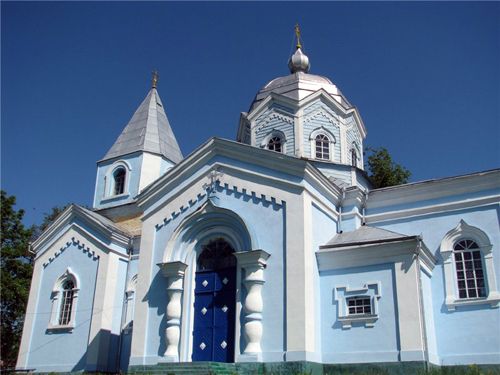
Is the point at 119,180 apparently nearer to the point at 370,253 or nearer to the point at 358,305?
the point at 370,253

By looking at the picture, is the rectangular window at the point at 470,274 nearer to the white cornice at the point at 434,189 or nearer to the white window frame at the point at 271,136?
the white cornice at the point at 434,189

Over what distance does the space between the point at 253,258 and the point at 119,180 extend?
10.5m

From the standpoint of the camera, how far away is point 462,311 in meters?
13.5

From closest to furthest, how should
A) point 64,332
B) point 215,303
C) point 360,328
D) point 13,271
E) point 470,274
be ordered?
point 360,328
point 215,303
point 470,274
point 64,332
point 13,271

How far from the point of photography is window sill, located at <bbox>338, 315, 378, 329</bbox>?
12406mm

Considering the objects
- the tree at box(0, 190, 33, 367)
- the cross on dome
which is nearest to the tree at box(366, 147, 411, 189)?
the cross on dome

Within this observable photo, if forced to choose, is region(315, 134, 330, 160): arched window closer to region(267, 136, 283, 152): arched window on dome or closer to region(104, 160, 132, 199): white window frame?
region(267, 136, 283, 152): arched window on dome

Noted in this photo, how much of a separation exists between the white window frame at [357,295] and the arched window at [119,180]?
1135 cm

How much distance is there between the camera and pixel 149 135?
73.2ft

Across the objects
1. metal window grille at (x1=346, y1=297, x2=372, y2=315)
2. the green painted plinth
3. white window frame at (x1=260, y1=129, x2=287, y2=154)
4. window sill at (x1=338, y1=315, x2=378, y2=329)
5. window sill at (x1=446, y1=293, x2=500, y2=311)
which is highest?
white window frame at (x1=260, y1=129, x2=287, y2=154)

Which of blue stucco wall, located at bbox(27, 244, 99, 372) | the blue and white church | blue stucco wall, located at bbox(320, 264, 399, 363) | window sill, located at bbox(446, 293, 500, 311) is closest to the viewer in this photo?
blue stucco wall, located at bbox(320, 264, 399, 363)

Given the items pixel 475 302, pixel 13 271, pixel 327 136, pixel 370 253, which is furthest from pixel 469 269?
pixel 13 271

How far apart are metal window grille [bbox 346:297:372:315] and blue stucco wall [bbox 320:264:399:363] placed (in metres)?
0.30

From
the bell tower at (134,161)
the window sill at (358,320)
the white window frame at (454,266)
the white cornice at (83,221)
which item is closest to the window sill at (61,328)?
the white cornice at (83,221)
